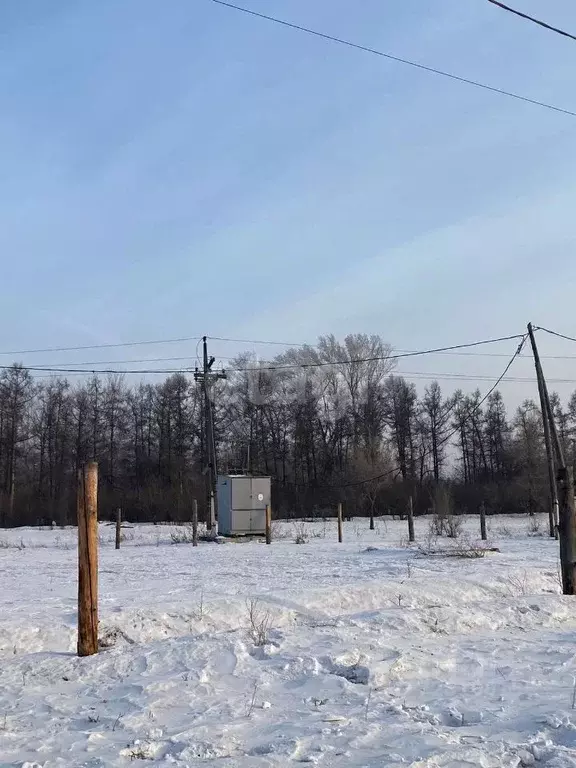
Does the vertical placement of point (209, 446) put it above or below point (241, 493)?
above

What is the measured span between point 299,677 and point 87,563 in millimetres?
2391

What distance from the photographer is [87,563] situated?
687cm

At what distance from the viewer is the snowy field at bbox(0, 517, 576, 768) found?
13.8 feet

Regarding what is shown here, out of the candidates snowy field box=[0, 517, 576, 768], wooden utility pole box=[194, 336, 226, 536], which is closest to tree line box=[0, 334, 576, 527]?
wooden utility pole box=[194, 336, 226, 536]

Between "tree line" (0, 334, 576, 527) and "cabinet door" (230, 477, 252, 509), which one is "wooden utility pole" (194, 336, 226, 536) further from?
"tree line" (0, 334, 576, 527)

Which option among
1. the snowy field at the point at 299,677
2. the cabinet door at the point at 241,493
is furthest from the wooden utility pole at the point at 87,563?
the cabinet door at the point at 241,493

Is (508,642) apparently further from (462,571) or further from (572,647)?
(462,571)

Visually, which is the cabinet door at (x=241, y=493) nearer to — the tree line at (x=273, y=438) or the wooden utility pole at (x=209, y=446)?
the wooden utility pole at (x=209, y=446)

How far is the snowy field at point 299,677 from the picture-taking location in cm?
421

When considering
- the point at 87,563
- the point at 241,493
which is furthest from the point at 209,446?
the point at 87,563

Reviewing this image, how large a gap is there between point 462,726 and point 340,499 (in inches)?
1794

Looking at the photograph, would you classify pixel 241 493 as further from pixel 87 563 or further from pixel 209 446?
pixel 87 563

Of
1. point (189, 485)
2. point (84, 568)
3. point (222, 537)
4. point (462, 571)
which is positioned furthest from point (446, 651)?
point (189, 485)

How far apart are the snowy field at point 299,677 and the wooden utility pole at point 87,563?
232mm
